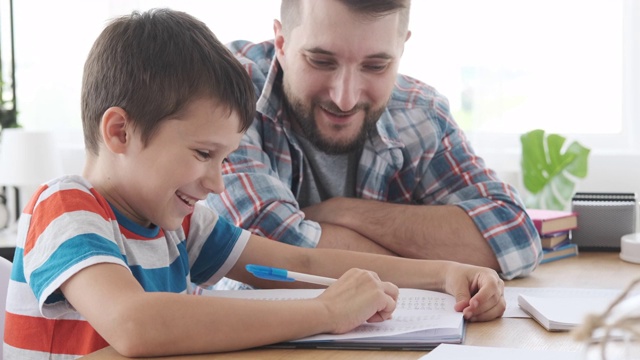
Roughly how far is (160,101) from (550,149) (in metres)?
1.89

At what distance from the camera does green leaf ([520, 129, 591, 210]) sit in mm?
2777

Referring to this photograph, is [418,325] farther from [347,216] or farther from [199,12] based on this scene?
[199,12]

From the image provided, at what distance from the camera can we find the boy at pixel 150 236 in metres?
1.00

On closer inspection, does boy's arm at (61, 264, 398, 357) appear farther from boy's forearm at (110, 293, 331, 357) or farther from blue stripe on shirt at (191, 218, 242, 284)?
blue stripe on shirt at (191, 218, 242, 284)

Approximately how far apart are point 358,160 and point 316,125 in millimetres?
136

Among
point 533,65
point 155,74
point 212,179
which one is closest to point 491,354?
point 212,179

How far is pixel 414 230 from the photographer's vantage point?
5.77ft

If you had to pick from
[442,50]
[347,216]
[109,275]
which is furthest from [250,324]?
[442,50]

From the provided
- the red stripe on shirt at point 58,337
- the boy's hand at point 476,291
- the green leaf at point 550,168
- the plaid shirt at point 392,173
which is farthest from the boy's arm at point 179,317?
the green leaf at point 550,168

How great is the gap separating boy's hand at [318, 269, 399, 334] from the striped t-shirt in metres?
0.27

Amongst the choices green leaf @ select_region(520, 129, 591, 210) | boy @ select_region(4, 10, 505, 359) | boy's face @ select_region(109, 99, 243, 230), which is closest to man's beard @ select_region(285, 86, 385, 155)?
boy @ select_region(4, 10, 505, 359)

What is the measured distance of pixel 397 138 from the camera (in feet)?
6.38

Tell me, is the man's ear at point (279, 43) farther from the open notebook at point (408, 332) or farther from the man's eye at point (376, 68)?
the open notebook at point (408, 332)

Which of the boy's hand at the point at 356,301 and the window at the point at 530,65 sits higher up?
the window at the point at 530,65
